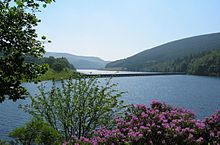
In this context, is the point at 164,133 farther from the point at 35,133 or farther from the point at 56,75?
the point at 56,75

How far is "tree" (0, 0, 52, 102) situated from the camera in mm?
9688

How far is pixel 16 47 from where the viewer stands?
32.8 feet

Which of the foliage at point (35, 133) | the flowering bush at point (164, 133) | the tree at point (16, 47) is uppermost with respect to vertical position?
the tree at point (16, 47)

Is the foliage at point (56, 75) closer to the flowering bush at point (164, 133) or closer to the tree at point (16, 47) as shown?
the tree at point (16, 47)

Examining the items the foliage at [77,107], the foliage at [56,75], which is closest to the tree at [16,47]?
the foliage at [56,75]

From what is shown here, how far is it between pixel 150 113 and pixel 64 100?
10.8 metres

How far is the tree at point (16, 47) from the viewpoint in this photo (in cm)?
969

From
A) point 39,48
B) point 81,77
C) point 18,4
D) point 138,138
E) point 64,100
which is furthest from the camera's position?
point 81,77

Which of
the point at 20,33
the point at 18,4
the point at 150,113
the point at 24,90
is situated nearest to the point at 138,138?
the point at 150,113

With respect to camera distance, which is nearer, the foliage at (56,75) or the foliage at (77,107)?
the foliage at (56,75)

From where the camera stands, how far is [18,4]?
9852 millimetres

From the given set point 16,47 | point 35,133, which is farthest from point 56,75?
point 16,47

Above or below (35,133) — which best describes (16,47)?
above

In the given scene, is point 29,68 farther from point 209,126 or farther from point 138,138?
point 209,126
